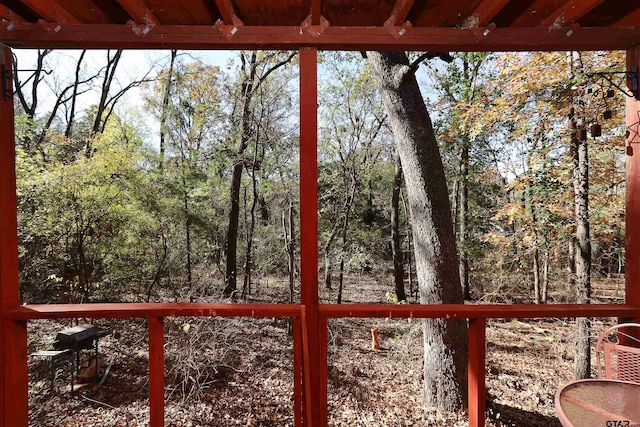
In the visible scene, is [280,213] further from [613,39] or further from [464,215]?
[613,39]

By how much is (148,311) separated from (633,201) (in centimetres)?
281

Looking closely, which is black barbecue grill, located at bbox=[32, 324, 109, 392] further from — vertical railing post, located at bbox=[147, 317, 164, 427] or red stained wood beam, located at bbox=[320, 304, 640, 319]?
red stained wood beam, located at bbox=[320, 304, 640, 319]

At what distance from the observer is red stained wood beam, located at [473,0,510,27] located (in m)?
1.52

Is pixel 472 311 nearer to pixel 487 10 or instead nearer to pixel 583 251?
pixel 487 10

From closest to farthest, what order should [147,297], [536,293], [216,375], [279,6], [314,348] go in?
[279,6]
[314,348]
[216,375]
[147,297]
[536,293]

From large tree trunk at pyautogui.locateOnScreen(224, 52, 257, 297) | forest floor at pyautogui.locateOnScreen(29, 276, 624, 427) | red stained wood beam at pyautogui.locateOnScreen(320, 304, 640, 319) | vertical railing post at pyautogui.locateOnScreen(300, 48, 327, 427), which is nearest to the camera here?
red stained wood beam at pyautogui.locateOnScreen(320, 304, 640, 319)

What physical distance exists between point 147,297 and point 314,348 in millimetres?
5758

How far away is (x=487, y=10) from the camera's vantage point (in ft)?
5.22

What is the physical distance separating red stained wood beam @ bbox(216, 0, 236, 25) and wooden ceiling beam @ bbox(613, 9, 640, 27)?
215 centimetres

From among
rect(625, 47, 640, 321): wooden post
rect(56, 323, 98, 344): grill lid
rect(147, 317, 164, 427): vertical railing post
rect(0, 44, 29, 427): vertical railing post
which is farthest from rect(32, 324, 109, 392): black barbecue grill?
rect(625, 47, 640, 321): wooden post

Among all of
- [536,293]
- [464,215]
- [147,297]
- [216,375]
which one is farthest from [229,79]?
[536,293]

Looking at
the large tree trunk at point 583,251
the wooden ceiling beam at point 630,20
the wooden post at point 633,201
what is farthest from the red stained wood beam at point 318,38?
the large tree trunk at point 583,251

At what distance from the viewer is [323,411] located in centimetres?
167

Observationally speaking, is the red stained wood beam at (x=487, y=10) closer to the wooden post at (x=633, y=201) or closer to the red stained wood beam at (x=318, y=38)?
the red stained wood beam at (x=318, y=38)
